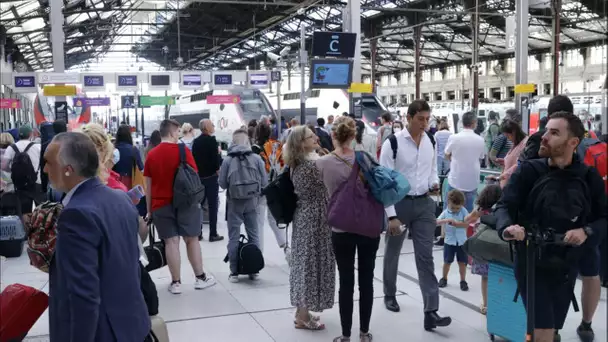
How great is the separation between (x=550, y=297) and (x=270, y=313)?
2.92 m

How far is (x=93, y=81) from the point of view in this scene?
86.0 feet

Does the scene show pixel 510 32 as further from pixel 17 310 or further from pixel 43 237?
pixel 17 310

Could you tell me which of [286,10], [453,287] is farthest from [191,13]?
[453,287]

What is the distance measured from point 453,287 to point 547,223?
3399 mm

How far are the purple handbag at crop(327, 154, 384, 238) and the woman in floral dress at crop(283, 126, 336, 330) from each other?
1.67 ft

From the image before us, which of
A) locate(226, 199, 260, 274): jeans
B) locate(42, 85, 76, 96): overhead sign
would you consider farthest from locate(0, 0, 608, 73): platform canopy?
locate(226, 199, 260, 274): jeans

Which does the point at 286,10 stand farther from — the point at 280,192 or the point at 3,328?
the point at 3,328

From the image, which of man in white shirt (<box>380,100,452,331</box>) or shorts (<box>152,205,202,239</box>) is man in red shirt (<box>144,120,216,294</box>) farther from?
man in white shirt (<box>380,100,452,331</box>)

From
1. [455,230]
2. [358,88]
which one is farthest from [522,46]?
[455,230]

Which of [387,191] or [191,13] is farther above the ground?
[191,13]

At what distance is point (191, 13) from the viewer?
30.6 metres

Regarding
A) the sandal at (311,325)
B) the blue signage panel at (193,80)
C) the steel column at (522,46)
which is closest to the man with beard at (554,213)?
the sandal at (311,325)

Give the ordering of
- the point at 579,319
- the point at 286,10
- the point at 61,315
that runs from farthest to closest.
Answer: the point at 286,10, the point at 579,319, the point at 61,315

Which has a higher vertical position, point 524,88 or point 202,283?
point 524,88
